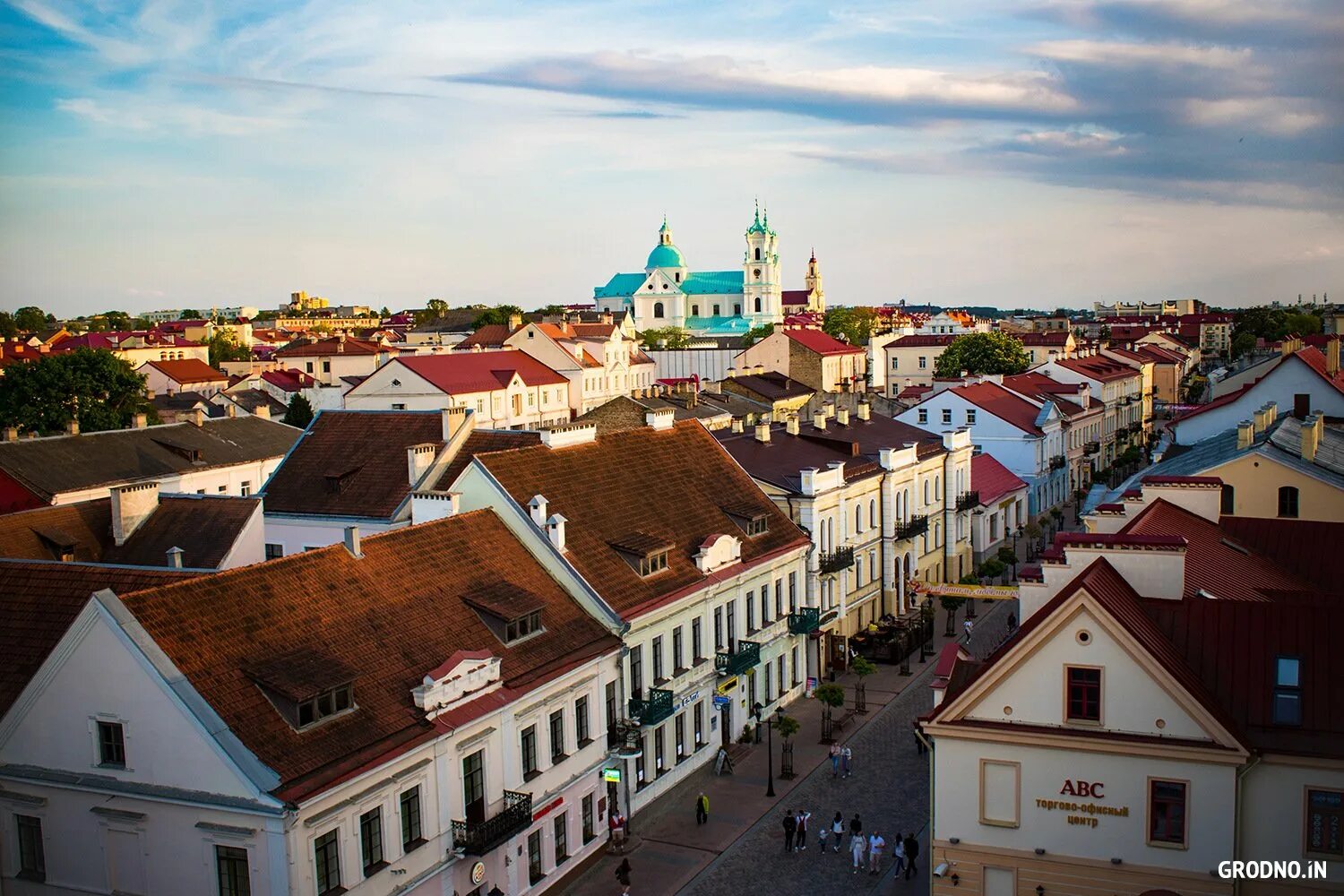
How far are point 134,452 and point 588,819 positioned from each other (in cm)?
3983

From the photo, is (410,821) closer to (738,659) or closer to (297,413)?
(738,659)

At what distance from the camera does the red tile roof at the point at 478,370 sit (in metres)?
91.0

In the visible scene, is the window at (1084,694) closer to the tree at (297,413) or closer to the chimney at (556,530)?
the chimney at (556,530)

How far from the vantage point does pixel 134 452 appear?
6091 cm

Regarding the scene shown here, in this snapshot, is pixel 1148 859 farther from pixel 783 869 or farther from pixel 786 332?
pixel 786 332

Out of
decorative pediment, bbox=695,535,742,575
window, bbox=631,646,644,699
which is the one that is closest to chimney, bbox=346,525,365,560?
window, bbox=631,646,644,699

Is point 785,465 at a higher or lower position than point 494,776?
higher

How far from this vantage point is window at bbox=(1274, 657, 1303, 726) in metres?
21.5

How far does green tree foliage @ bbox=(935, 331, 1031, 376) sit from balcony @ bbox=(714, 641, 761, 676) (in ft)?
263

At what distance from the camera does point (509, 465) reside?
35.8 m

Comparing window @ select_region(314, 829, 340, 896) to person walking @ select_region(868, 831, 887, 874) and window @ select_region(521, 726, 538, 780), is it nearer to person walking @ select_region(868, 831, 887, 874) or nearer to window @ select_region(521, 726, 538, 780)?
A: window @ select_region(521, 726, 538, 780)

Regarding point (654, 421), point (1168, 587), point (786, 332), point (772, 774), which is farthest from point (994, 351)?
point (1168, 587)

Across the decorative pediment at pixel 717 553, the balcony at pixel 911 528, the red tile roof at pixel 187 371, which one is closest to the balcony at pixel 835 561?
the balcony at pixel 911 528

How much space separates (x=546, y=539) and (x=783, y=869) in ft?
35.2
